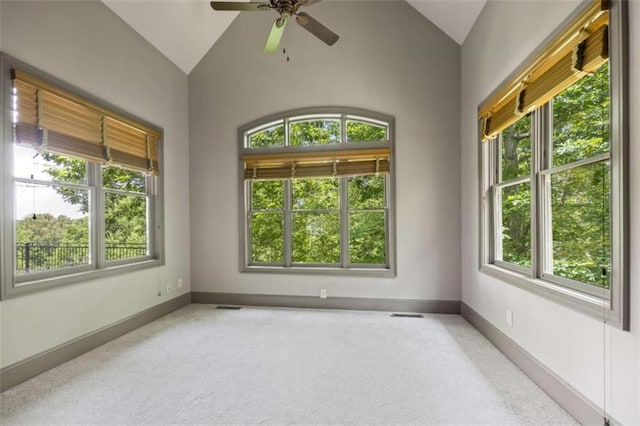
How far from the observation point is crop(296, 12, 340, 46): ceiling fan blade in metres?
2.73

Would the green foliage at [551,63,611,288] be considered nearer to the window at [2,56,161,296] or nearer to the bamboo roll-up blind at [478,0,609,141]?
the bamboo roll-up blind at [478,0,609,141]

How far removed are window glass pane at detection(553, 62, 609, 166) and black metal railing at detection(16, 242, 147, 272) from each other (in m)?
4.23

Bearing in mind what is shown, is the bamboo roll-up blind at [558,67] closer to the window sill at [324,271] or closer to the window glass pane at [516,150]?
the window glass pane at [516,150]

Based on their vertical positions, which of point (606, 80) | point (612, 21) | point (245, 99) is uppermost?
point (245, 99)

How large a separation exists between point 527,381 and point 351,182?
114 inches

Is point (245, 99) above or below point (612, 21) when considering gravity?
above

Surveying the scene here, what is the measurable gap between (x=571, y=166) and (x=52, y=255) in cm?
426

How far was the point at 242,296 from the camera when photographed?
448cm

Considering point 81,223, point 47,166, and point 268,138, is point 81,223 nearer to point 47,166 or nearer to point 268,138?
point 47,166

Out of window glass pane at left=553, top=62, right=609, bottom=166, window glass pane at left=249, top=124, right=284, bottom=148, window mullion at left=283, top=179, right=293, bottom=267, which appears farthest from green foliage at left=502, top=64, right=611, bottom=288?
window glass pane at left=249, top=124, right=284, bottom=148

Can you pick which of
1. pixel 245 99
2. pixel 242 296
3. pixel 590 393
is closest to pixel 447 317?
pixel 590 393

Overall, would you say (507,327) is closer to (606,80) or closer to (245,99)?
(606,80)

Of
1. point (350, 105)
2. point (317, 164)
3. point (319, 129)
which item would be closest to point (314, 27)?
point (350, 105)

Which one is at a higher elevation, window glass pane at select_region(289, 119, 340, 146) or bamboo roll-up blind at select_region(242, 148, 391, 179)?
window glass pane at select_region(289, 119, 340, 146)
